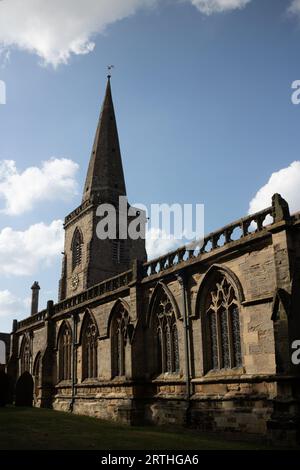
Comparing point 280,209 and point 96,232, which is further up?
point 96,232

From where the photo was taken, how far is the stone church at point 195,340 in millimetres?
13109

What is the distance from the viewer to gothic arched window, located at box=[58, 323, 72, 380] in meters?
26.7

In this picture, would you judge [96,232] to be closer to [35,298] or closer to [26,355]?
[35,298]

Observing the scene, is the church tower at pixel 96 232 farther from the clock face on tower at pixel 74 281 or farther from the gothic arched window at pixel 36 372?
the gothic arched window at pixel 36 372

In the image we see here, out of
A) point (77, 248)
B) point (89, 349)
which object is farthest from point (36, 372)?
point (77, 248)

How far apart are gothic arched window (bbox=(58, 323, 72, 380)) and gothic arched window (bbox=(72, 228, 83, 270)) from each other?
12.8 meters

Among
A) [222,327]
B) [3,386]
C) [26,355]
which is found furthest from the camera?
[26,355]

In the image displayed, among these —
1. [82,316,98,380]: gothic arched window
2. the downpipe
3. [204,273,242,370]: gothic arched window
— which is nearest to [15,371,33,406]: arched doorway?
[82,316,98,380]: gothic arched window

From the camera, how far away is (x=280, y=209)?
13656 mm

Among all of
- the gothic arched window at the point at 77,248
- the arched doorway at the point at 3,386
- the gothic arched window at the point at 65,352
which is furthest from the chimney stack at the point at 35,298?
the arched doorway at the point at 3,386

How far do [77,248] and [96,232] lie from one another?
3.15 meters

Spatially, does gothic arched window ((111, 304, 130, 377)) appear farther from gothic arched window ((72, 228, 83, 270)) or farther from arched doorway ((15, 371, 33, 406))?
gothic arched window ((72, 228, 83, 270))
